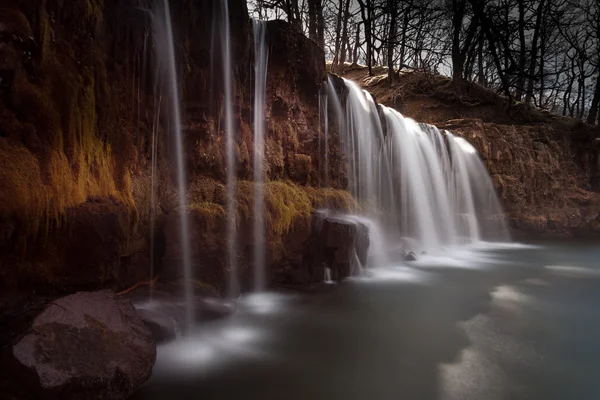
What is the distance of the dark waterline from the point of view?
11.0 feet

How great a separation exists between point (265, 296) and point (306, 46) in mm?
5294

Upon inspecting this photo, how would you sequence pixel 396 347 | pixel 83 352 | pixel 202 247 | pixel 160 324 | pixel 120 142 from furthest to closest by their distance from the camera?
pixel 202 247
pixel 120 142
pixel 396 347
pixel 160 324
pixel 83 352

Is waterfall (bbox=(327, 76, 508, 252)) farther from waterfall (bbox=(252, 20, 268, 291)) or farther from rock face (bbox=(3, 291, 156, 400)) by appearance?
rock face (bbox=(3, 291, 156, 400))

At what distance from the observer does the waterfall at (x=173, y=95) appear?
5.23m

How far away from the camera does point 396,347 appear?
4.24 metres

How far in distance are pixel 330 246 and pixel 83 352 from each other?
4494 mm

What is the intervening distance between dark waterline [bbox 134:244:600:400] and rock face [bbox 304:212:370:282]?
461mm

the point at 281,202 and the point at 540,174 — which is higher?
the point at 540,174

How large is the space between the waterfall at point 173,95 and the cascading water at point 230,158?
0.69 meters

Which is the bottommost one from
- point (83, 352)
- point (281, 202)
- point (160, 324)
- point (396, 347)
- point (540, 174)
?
point (396, 347)

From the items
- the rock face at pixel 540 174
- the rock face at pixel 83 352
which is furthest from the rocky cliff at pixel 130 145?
the rock face at pixel 540 174

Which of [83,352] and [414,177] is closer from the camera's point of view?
[83,352]

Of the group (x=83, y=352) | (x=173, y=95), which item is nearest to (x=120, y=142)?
(x=173, y=95)

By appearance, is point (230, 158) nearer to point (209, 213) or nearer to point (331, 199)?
point (209, 213)
